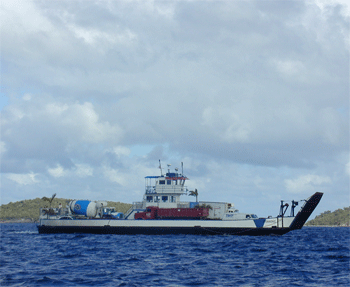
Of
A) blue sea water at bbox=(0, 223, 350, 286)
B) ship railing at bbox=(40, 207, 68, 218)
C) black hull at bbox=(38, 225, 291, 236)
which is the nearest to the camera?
blue sea water at bbox=(0, 223, 350, 286)

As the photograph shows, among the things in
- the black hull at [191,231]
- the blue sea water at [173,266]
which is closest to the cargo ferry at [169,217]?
the black hull at [191,231]

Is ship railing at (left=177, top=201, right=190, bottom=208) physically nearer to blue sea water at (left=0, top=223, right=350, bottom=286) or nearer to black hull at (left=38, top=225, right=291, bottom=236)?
black hull at (left=38, top=225, right=291, bottom=236)

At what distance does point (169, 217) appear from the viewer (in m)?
56.5

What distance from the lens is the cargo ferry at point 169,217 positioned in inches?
2142

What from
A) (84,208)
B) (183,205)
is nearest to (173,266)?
(183,205)

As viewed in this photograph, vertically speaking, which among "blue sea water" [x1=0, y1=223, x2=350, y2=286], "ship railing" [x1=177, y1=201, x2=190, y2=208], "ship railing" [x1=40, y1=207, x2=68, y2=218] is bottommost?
"blue sea water" [x1=0, y1=223, x2=350, y2=286]

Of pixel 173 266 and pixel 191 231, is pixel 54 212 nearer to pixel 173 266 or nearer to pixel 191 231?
pixel 191 231

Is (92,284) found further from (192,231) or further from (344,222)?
(344,222)

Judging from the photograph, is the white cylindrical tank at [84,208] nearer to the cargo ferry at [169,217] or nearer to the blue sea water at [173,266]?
the cargo ferry at [169,217]

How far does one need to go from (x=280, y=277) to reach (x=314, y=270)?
4.09 meters

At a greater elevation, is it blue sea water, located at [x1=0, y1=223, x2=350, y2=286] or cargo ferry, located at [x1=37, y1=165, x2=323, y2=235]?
cargo ferry, located at [x1=37, y1=165, x2=323, y2=235]

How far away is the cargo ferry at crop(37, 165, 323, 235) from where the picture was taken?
178 feet

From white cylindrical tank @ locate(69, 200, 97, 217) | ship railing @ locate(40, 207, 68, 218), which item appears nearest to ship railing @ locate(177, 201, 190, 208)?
white cylindrical tank @ locate(69, 200, 97, 217)

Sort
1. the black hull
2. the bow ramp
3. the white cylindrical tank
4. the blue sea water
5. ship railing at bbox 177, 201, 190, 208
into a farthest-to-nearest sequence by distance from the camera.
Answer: the white cylindrical tank, ship railing at bbox 177, 201, 190, 208, the black hull, the bow ramp, the blue sea water
